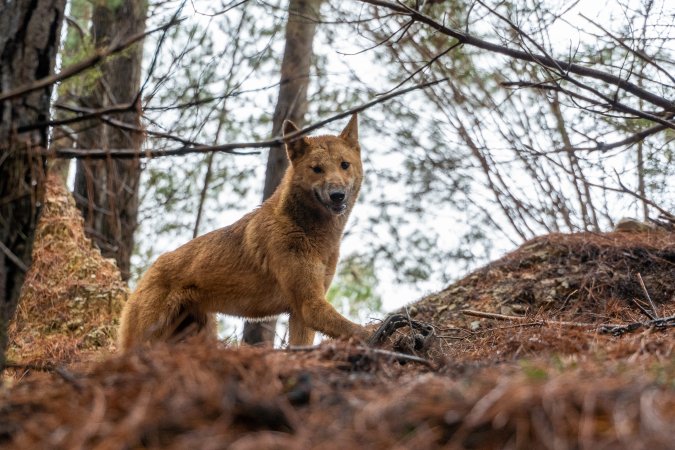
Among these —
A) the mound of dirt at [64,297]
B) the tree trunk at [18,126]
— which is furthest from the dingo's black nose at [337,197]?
the tree trunk at [18,126]

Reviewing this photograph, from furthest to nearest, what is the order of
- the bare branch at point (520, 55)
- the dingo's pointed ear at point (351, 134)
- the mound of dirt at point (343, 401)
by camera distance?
the dingo's pointed ear at point (351, 134) → the bare branch at point (520, 55) → the mound of dirt at point (343, 401)

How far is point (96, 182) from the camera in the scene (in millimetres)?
10391

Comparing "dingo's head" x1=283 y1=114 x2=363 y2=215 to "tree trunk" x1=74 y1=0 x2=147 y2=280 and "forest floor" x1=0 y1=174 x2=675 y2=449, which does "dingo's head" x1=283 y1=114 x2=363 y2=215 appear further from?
"tree trunk" x1=74 y1=0 x2=147 y2=280

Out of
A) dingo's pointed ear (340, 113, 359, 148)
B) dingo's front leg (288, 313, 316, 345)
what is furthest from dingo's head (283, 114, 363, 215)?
dingo's front leg (288, 313, 316, 345)

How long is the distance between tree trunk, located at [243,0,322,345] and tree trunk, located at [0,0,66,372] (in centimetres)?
610

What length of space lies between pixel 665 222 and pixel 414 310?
2.80 m

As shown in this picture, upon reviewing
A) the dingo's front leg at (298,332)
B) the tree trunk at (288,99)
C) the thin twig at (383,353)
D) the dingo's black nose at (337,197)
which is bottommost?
the thin twig at (383,353)

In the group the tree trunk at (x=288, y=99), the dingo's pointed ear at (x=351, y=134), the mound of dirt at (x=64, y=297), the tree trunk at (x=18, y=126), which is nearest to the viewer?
the tree trunk at (x=18, y=126)

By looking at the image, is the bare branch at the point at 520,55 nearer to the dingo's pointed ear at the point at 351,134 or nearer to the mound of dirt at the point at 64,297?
the dingo's pointed ear at the point at 351,134

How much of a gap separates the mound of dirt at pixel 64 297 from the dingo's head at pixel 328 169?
2490 millimetres

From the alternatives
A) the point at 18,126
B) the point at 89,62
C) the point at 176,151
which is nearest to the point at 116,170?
the point at 18,126

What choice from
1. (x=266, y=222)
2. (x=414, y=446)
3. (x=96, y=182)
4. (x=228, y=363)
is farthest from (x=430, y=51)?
(x=414, y=446)

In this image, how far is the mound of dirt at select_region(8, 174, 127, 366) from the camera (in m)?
6.95

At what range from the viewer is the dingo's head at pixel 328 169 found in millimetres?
6559
